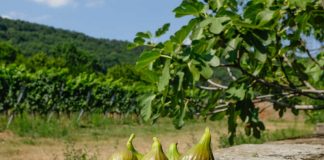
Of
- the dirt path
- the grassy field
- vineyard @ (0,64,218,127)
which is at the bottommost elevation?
the grassy field

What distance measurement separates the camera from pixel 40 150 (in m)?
11.5

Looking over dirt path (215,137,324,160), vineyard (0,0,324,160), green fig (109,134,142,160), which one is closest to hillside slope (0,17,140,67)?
vineyard (0,0,324,160)

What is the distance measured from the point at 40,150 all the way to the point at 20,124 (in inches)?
171

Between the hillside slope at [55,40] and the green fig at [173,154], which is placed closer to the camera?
the green fig at [173,154]

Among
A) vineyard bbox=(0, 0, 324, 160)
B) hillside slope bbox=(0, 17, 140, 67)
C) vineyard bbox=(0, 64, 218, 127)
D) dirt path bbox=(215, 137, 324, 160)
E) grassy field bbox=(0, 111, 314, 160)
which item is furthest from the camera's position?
hillside slope bbox=(0, 17, 140, 67)

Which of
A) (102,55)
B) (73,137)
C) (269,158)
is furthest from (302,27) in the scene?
(102,55)

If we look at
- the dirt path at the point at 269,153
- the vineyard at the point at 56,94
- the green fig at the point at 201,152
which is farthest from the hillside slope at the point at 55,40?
the green fig at the point at 201,152

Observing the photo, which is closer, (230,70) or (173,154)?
(173,154)

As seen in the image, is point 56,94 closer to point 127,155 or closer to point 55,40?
point 127,155

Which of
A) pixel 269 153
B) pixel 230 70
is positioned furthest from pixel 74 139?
pixel 269 153

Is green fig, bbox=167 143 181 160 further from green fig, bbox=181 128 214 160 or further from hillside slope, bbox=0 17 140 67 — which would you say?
hillside slope, bbox=0 17 140 67

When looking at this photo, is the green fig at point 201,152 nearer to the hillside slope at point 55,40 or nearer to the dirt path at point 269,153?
the dirt path at point 269,153

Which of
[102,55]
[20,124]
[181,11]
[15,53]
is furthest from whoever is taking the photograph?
[102,55]

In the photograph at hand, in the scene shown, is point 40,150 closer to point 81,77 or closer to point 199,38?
point 199,38
